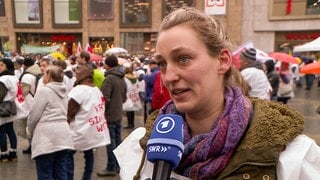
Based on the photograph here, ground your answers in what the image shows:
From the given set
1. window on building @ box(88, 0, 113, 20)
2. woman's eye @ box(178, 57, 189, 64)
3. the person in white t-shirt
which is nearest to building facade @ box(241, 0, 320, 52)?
window on building @ box(88, 0, 113, 20)

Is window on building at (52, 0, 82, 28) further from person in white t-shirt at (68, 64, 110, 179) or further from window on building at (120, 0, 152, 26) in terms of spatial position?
person in white t-shirt at (68, 64, 110, 179)

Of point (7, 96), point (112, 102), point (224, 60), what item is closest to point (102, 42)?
point (7, 96)

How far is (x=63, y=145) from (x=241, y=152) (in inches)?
135

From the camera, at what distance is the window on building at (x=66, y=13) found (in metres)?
35.6

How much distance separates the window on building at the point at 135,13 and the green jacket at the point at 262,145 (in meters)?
33.6

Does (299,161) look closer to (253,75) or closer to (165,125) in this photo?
(165,125)

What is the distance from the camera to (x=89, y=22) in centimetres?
3550

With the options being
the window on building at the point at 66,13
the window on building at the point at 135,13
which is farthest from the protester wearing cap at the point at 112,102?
the window on building at the point at 66,13

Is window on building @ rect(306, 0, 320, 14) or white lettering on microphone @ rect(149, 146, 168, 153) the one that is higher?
window on building @ rect(306, 0, 320, 14)

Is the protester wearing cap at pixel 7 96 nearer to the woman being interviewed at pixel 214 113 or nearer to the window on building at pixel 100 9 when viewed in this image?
the woman being interviewed at pixel 214 113

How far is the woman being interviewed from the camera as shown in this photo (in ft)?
4.25

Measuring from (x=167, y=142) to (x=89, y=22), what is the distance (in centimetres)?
3556

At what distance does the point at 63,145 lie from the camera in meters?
4.41

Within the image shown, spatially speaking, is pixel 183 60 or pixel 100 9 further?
pixel 100 9
